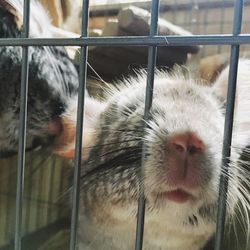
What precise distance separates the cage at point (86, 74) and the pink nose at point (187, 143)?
0.06m

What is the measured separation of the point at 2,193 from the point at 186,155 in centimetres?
77

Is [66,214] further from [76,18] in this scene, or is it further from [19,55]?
[76,18]

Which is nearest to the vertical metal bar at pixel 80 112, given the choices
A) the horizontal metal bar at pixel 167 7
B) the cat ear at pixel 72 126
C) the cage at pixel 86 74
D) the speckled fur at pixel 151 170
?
the cage at pixel 86 74

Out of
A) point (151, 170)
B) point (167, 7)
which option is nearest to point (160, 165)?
point (151, 170)

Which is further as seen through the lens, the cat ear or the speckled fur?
the cat ear

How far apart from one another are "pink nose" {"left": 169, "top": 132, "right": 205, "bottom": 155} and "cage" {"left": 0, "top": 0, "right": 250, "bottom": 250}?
0.21 ft

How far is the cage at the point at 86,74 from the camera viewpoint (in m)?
0.62

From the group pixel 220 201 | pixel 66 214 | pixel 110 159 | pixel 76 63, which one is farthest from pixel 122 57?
pixel 220 201

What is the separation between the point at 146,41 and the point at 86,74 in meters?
0.17

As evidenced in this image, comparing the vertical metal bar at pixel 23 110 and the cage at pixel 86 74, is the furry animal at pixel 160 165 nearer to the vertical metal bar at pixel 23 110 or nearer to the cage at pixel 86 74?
the cage at pixel 86 74

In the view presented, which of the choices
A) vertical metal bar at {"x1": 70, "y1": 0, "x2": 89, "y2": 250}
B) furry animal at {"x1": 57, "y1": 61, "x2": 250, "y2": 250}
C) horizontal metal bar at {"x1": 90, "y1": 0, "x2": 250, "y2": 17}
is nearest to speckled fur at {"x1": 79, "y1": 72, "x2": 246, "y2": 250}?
furry animal at {"x1": 57, "y1": 61, "x2": 250, "y2": 250}

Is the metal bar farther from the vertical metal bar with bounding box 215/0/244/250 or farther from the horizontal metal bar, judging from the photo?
the horizontal metal bar

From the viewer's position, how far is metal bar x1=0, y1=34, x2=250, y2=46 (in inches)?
23.3

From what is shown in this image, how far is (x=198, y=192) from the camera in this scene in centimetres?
75
